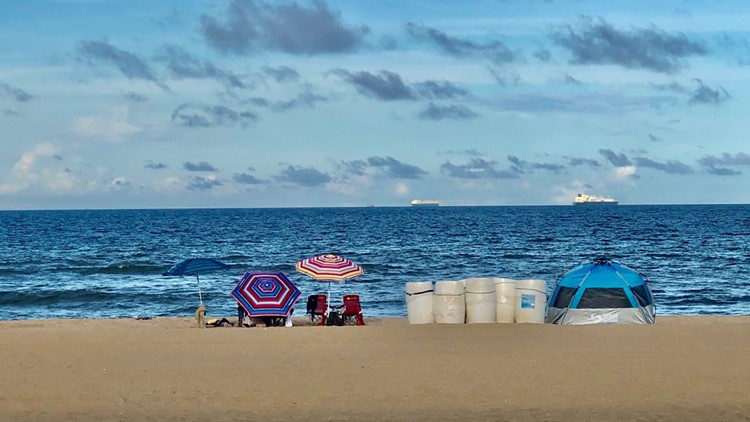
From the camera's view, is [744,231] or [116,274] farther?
[744,231]

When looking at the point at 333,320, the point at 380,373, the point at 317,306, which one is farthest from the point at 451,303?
the point at 380,373

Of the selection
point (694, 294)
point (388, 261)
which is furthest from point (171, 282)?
point (694, 294)

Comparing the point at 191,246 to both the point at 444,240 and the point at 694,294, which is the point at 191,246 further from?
the point at 694,294

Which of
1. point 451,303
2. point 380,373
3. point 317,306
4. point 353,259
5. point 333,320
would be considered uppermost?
point 451,303

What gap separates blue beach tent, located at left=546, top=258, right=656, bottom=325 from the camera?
20469 mm

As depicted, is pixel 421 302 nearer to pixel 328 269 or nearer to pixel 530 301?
pixel 328 269

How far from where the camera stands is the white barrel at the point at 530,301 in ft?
66.0

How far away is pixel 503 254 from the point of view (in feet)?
182

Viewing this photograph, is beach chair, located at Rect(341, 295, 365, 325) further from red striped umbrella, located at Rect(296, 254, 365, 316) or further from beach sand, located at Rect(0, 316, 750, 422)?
beach sand, located at Rect(0, 316, 750, 422)

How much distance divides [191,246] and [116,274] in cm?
2489

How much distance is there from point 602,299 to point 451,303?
3.30m

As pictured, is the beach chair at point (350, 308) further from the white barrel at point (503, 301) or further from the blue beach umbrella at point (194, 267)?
the white barrel at point (503, 301)

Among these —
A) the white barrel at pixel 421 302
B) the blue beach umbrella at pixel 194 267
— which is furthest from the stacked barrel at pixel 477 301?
the blue beach umbrella at pixel 194 267

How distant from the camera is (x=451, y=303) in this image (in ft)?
65.5
